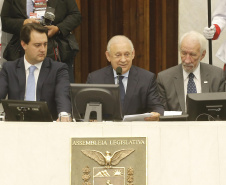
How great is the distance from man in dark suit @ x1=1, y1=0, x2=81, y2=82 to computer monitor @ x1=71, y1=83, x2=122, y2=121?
1.87 metres

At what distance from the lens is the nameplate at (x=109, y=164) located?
4125mm

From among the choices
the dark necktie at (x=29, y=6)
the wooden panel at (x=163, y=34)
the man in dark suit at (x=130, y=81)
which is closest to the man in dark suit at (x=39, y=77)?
the man in dark suit at (x=130, y=81)

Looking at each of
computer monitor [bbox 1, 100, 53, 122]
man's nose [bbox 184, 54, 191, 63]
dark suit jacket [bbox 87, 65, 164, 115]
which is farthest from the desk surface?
man's nose [bbox 184, 54, 191, 63]

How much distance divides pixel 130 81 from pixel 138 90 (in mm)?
107

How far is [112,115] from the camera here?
4.75 meters

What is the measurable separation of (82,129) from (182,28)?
12.2 ft

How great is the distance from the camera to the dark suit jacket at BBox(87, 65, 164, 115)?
224 inches

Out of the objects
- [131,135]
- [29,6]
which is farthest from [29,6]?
[131,135]

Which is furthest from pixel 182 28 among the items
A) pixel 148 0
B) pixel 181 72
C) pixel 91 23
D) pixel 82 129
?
pixel 82 129

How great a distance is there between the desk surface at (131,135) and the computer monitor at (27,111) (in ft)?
1.17

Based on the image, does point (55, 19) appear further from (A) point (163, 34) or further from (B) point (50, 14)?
(A) point (163, 34)

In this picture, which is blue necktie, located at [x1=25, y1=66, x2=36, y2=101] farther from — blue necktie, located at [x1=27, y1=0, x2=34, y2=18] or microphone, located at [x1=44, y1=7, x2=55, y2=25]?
blue necktie, located at [x1=27, y1=0, x2=34, y2=18]

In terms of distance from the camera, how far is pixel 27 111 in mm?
4621

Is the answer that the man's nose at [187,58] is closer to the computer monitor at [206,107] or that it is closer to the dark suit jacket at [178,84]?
the dark suit jacket at [178,84]
